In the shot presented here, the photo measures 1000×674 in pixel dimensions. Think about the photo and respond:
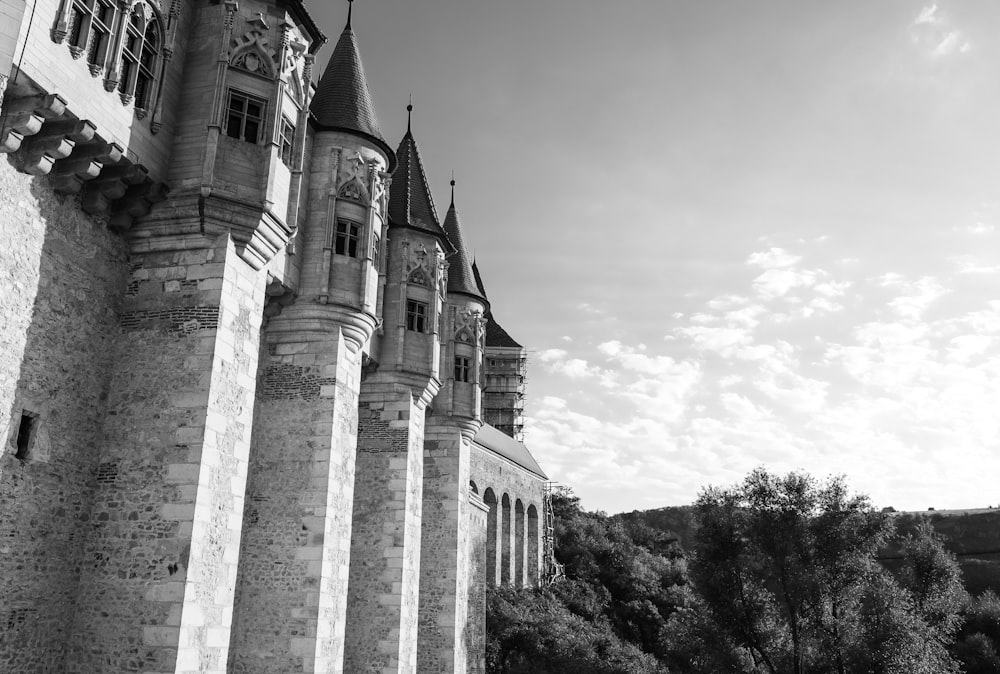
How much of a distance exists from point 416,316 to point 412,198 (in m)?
3.89

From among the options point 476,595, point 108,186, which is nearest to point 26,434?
point 108,186

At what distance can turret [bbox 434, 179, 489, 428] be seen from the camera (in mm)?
24641

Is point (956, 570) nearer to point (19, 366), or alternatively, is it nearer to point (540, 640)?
point (540, 640)

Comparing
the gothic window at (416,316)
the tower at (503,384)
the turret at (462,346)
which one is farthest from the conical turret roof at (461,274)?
the tower at (503,384)

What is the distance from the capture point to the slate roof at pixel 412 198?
21.8 metres

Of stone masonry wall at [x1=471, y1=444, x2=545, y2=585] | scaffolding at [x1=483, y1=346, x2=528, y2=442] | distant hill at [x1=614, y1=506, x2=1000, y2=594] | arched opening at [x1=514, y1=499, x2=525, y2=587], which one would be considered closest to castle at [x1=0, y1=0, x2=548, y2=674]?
stone masonry wall at [x1=471, y1=444, x2=545, y2=585]

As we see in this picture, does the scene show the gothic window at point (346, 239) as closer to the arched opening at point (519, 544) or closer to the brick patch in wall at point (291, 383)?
the brick patch in wall at point (291, 383)

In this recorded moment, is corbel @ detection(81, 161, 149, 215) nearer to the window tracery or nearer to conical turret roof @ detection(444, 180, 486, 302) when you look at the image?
the window tracery

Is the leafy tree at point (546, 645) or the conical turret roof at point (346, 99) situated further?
the leafy tree at point (546, 645)

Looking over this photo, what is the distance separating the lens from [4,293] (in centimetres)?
924

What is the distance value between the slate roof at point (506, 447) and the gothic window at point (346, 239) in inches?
883

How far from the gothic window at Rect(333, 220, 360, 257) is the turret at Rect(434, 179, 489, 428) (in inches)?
307

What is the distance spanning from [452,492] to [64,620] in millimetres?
14820

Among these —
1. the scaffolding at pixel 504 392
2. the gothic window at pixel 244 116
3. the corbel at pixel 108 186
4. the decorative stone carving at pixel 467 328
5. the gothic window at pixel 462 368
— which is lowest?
the corbel at pixel 108 186
